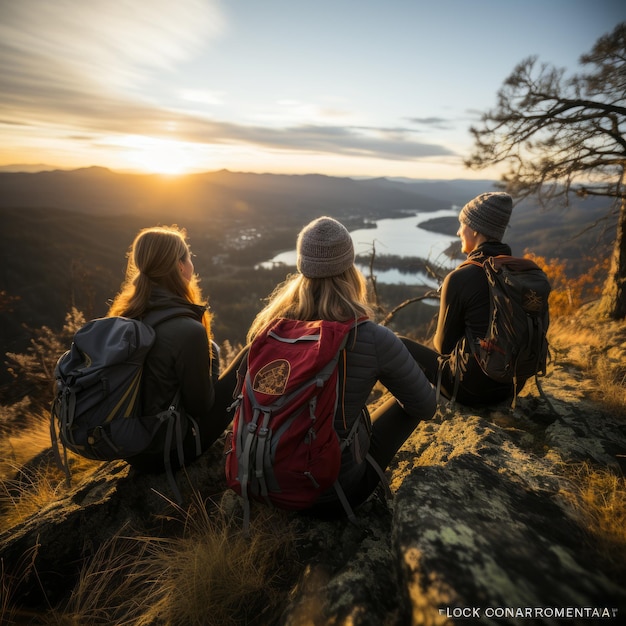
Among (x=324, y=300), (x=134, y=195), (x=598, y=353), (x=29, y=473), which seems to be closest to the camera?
(x=324, y=300)

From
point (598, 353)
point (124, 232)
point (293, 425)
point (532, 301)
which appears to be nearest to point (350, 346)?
point (293, 425)

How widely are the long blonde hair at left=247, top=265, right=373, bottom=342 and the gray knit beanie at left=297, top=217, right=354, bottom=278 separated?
0.05 metres

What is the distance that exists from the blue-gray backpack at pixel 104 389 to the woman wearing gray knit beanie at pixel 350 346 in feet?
2.44

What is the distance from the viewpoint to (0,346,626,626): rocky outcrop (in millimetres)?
945

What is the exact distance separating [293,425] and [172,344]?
0.94 metres

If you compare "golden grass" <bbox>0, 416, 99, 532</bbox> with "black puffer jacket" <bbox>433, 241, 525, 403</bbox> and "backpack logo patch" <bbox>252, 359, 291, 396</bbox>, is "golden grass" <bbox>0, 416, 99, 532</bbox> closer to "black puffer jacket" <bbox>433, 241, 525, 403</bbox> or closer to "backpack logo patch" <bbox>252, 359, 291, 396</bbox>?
"backpack logo patch" <bbox>252, 359, 291, 396</bbox>

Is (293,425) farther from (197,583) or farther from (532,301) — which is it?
(532,301)

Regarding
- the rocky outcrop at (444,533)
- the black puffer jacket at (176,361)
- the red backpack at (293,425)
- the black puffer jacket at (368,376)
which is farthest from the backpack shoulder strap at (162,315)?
the black puffer jacket at (368,376)

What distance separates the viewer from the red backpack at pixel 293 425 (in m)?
1.34

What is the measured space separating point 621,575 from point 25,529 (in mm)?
2673

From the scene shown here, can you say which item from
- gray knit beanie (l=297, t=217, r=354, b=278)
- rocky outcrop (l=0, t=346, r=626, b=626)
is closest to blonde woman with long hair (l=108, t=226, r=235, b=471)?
rocky outcrop (l=0, t=346, r=626, b=626)

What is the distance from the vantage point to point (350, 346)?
1.45 m

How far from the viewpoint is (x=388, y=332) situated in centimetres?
153

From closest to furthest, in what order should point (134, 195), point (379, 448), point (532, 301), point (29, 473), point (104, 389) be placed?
point (104, 389) → point (379, 448) → point (532, 301) → point (29, 473) → point (134, 195)
